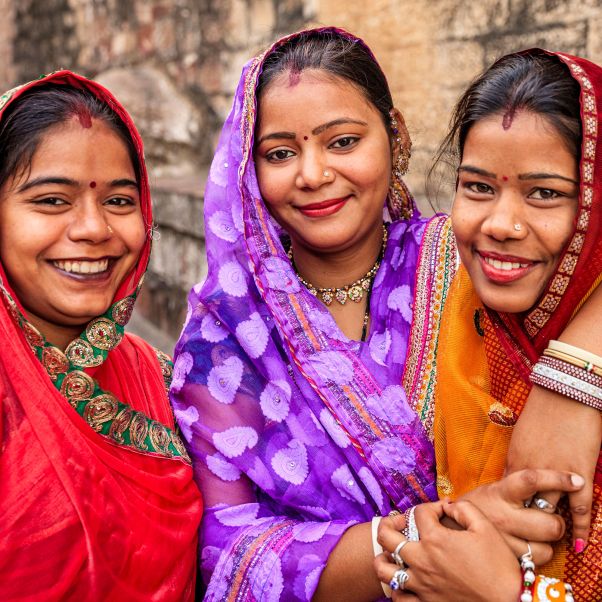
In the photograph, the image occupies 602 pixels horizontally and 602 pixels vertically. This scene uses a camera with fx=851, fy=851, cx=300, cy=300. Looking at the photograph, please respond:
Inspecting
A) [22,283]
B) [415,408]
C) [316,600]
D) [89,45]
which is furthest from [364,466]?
[89,45]

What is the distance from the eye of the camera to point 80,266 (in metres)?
1.89

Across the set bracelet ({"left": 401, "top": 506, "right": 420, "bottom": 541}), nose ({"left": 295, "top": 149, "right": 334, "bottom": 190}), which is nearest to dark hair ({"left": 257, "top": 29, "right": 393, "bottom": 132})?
nose ({"left": 295, "top": 149, "right": 334, "bottom": 190})

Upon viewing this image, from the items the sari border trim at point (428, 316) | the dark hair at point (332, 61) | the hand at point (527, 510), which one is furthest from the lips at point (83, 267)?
the hand at point (527, 510)

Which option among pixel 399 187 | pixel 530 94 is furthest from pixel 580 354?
pixel 399 187

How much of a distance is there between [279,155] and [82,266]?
1.81ft

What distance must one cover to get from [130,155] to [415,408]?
912mm

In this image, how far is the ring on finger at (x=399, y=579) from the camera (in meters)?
1.76

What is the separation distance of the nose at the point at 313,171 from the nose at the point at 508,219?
1.59ft

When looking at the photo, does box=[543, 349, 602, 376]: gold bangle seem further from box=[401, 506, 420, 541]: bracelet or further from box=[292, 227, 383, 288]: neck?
box=[292, 227, 383, 288]: neck

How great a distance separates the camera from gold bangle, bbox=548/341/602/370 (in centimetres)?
159

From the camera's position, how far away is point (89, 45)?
24.8 feet

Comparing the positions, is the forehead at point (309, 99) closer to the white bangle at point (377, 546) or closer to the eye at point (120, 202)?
the eye at point (120, 202)

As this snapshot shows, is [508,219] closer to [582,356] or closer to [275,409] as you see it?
[582,356]

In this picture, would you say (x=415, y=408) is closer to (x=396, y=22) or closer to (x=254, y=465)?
(x=254, y=465)
